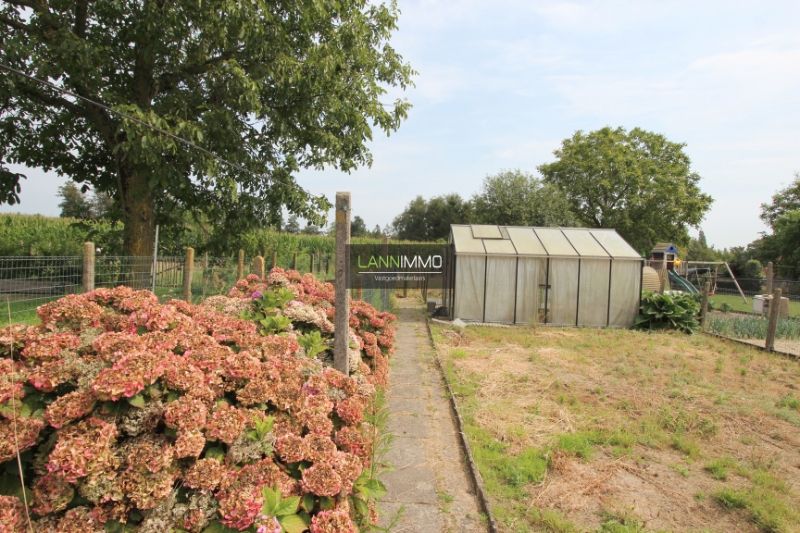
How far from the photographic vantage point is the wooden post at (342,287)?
3.53 m

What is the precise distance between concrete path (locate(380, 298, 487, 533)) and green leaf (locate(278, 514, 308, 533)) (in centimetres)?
104

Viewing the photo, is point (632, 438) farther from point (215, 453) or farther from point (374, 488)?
point (215, 453)

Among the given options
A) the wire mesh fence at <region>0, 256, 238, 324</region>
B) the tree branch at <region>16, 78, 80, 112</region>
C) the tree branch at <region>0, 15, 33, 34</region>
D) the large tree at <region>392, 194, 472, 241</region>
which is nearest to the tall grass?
the wire mesh fence at <region>0, 256, 238, 324</region>

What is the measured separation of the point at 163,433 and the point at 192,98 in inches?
328

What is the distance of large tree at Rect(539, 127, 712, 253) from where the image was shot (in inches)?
1328

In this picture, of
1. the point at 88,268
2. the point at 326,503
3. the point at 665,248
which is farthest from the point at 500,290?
the point at 665,248

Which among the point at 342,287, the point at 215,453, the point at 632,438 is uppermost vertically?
the point at 342,287

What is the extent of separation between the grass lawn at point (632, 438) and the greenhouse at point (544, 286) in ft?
12.4

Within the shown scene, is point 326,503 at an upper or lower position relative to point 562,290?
lower

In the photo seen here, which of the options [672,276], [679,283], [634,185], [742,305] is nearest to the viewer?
[742,305]

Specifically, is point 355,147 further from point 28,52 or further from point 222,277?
point 28,52

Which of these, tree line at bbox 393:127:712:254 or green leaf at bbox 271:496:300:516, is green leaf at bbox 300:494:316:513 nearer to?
green leaf at bbox 271:496:300:516

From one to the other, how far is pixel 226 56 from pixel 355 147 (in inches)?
119

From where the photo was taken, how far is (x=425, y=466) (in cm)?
372
